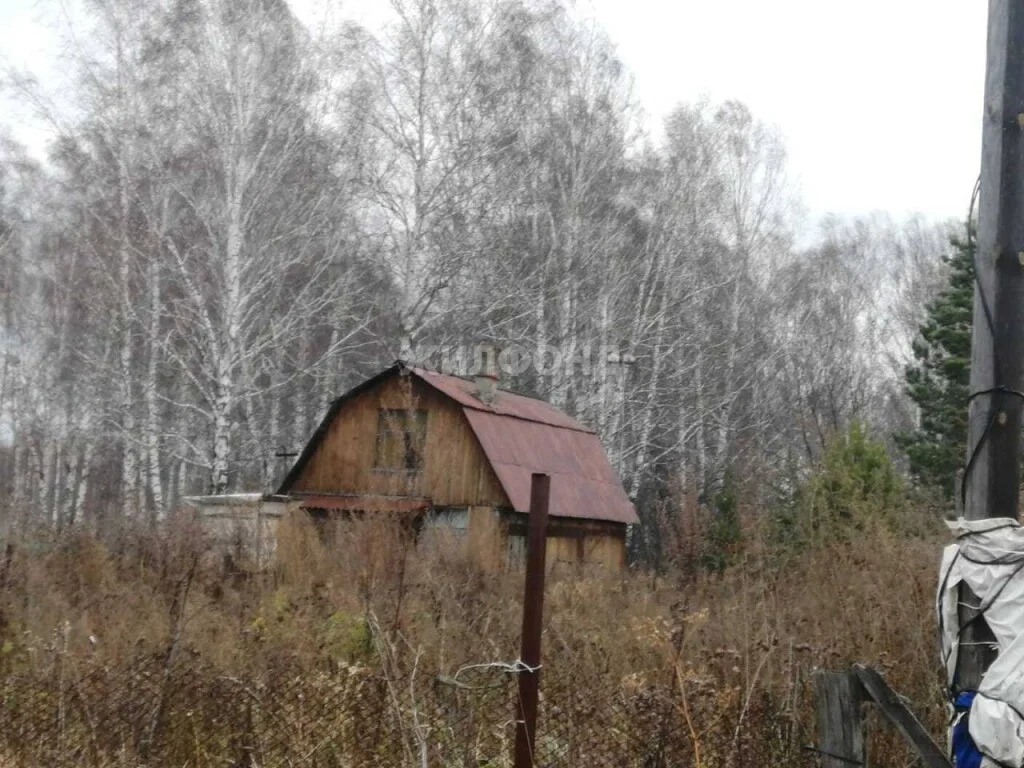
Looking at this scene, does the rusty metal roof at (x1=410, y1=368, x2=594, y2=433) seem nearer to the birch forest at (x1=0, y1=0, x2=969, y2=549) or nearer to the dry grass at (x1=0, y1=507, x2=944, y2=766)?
the birch forest at (x1=0, y1=0, x2=969, y2=549)

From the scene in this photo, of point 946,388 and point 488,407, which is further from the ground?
point 946,388

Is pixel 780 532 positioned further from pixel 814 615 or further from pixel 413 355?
pixel 413 355

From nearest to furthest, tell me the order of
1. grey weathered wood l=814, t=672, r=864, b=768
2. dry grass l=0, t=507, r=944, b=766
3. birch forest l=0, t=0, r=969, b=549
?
grey weathered wood l=814, t=672, r=864, b=768
dry grass l=0, t=507, r=944, b=766
birch forest l=0, t=0, r=969, b=549

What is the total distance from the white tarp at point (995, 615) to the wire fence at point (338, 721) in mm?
1333

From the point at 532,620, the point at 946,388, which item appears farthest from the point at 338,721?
the point at 946,388

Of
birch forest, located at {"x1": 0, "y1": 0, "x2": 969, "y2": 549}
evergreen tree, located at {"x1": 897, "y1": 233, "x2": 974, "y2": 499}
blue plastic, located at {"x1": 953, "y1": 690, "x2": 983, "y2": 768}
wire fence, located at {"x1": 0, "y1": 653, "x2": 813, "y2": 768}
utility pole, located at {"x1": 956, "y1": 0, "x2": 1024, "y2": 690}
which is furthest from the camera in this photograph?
evergreen tree, located at {"x1": 897, "y1": 233, "x2": 974, "y2": 499}

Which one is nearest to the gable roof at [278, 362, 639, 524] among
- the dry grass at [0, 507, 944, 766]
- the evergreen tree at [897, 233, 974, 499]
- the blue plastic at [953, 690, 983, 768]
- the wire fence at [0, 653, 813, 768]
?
the evergreen tree at [897, 233, 974, 499]

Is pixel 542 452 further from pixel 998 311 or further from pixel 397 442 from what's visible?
pixel 998 311

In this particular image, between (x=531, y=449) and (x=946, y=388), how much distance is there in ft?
36.2

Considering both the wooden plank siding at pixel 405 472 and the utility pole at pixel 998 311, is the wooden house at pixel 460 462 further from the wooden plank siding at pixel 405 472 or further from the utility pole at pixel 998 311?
the utility pole at pixel 998 311

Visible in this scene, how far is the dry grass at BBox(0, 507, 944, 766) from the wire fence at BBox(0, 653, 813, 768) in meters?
0.04

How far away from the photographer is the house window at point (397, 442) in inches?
901

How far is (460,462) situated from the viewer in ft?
74.1

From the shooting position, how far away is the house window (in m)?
22.9
